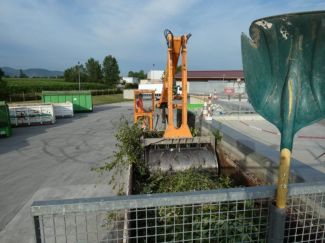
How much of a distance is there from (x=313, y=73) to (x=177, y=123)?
9317mm

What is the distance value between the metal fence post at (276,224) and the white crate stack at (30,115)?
18375mm

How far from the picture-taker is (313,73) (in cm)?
154

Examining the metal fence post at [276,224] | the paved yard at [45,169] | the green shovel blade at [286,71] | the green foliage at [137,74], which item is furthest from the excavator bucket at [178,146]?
the green foliage at [137,74]

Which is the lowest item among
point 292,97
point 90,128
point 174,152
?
point 90,128

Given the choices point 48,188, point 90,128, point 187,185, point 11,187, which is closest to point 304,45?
point 187,185

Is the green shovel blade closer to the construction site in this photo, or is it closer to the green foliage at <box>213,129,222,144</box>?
the construction site

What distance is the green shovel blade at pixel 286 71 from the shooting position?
4.78 ft

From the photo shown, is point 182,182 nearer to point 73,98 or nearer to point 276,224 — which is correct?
point 276,224

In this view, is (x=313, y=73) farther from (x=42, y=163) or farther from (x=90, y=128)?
(x=90, y=128)

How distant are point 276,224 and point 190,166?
14.2 feet

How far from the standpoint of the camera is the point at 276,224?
1716 millimetres

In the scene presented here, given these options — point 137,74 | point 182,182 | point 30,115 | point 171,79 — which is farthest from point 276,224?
point 137,74

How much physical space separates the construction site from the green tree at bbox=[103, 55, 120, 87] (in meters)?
61.2

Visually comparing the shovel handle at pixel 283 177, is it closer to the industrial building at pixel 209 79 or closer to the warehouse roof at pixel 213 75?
the industrial building at pixel 209 79
